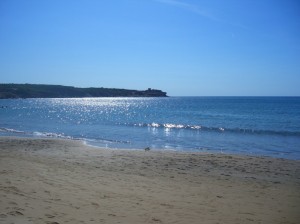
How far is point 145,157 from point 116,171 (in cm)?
401

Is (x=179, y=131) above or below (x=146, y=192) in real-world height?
below

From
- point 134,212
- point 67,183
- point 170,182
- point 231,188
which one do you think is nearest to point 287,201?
point 231,188

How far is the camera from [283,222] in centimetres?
684

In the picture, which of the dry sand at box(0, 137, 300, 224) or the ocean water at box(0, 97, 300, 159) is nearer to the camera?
the dry sand at box(0, 137, 300, 224)

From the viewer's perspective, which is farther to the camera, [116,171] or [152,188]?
[116,171]

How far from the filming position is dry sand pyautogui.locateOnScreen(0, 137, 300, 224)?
6465 millimetres

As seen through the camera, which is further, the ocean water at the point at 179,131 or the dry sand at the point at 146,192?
the ocean water at the point at 179,131

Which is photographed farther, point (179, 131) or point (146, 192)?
point (179, 131)

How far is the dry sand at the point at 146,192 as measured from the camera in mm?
6465

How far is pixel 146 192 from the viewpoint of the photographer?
8.64m

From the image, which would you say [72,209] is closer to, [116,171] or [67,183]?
[67,183]

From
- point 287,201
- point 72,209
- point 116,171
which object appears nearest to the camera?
point 72,209

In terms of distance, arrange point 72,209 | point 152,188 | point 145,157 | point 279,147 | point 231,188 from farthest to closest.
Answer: point 279,147
point 145,157
point 231,188
point 152,188
point 72,209

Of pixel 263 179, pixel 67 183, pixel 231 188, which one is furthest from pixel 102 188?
pixel 263 179
